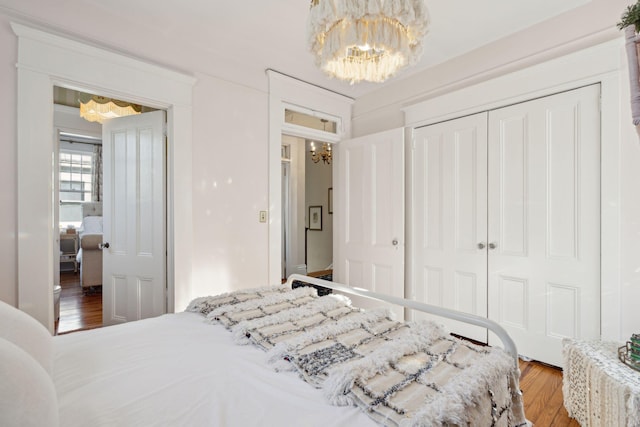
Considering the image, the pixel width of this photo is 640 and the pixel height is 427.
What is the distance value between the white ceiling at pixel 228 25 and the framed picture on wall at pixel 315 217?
12.1 feet

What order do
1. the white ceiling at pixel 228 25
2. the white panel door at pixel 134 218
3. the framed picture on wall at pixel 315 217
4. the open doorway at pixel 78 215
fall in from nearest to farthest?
the white ceiling at pixel 228 25 < the white panel door at pixel 134 218 < the open doorway at pixel 78 215 < the framed picture on wall at pixel 315 217

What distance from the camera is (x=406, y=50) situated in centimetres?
153

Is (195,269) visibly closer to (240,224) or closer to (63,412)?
(240,224)

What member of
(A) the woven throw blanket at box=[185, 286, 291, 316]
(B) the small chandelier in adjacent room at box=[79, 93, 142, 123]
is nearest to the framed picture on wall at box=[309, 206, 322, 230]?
(B) the small chandelier in adjacent room at box=[79, 93, 142, 123]

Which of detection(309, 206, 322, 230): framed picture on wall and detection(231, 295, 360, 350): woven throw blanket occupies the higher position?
detection(309, 206, 322, 230): framed picture on wall

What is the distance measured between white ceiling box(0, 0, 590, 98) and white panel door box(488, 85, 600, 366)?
0.69 metres

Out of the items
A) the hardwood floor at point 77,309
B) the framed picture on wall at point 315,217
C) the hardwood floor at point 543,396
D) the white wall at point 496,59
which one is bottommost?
the hardwood floor at point 543,396

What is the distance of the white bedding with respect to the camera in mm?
869

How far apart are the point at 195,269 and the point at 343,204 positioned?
183 cm

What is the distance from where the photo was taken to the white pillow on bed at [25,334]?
89cm

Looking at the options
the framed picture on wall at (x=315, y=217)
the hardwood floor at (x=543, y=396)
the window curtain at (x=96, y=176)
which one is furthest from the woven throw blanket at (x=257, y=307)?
the window curtain at (x=96, y=176)

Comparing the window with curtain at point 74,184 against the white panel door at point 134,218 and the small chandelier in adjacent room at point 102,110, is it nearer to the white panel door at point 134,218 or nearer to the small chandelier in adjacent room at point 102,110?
the small chandelier in adjacent room at point 102,110

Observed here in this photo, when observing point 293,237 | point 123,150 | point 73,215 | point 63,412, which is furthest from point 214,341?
point 73,215

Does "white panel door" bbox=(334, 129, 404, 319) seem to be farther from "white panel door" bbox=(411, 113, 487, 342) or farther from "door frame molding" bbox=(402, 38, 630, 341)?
"door frame molding" bbox=(402, 38, 630, 341)
